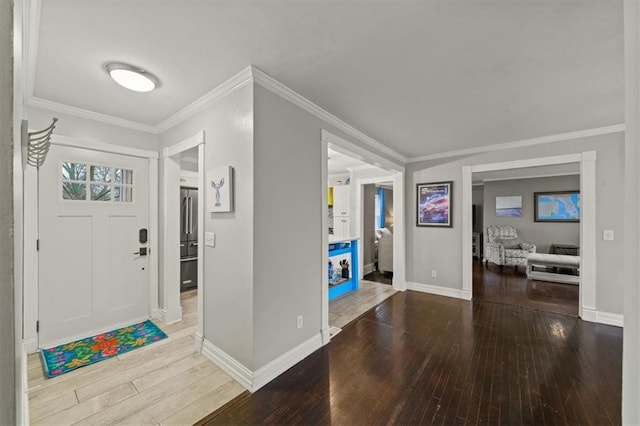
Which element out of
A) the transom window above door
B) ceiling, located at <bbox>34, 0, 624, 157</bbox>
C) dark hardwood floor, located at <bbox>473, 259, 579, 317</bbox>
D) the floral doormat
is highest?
ceiling, located at <bbox>34, 0, 624, 157</bbox>

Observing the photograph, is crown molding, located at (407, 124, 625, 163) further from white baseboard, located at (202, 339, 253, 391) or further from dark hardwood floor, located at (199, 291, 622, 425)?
white baseboard, located at (202, 339, 253, 391)

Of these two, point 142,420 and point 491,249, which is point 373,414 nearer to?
point 142,420

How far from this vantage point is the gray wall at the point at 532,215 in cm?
670

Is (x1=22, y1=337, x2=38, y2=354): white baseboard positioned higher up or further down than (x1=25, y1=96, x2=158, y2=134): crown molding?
further down

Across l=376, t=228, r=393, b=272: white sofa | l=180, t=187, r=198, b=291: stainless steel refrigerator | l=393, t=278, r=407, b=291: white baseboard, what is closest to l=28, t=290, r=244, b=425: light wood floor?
l=180, t=187, r=198, b=291: stainless steel refrigerator

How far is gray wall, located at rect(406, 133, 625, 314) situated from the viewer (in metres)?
3.27

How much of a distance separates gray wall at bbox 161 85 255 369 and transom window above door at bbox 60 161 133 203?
1405mm

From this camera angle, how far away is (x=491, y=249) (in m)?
7.13

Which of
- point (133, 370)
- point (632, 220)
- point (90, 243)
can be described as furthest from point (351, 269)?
point (632, 220)

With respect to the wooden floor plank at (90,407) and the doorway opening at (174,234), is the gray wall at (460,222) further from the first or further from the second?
the wooden floor plank at (90,407)

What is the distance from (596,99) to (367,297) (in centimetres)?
366

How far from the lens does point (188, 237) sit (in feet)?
15.1

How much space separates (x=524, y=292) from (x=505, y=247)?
9.68ft

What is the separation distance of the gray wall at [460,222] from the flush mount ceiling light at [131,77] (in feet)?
13.7
